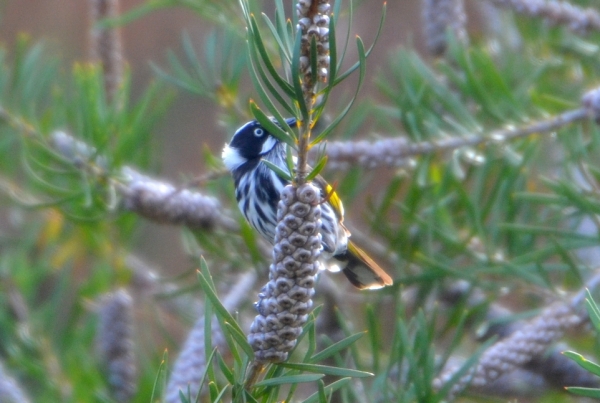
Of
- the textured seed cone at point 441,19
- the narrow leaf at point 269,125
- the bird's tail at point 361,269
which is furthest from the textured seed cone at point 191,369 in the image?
the textured seed cone at point 441,19

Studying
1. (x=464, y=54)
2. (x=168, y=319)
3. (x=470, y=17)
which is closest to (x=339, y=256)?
(x=464, y=54)

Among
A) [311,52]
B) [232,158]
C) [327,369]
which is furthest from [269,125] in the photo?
[232,158]

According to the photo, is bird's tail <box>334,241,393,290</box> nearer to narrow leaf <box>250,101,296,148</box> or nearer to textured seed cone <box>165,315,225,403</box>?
textured seed cone <box>165,315,225,403</box>

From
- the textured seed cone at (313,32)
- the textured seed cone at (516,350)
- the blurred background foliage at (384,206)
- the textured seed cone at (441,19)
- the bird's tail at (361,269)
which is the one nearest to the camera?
the textured seed cone at (313,32)

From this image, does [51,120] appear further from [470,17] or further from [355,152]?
[470,17]

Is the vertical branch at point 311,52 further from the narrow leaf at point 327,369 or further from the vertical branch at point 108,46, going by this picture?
the vertical branch at point 108,46

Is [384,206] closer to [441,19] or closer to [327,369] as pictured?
[441,19]
